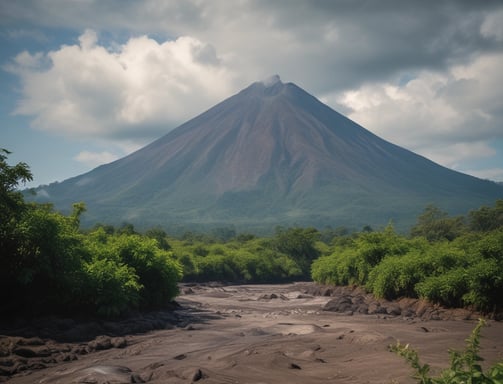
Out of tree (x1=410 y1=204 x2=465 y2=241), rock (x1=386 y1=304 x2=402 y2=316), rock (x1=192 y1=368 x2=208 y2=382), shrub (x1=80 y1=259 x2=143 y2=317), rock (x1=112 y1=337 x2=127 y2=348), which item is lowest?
rock (x1=386 y1=304 x2=402 y2=316)

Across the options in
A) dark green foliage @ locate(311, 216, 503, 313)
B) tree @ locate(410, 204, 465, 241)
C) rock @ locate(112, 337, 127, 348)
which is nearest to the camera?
rock @ locate(112, 337, 127, 348)

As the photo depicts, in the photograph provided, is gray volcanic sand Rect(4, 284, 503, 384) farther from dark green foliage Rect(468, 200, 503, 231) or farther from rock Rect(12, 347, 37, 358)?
dark green foliage Rect(468, 200, 503, 231)

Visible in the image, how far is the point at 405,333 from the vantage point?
627 inches

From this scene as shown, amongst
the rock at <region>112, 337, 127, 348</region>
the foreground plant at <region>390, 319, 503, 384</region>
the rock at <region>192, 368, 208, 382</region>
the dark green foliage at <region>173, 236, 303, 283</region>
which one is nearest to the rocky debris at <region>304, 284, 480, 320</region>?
the rock at <region>112, 337, 127, 348</region>

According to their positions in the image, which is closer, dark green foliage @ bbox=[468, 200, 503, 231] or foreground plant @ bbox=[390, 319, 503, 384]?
foreground plant @ bbox=[390, 319, 503, 384]

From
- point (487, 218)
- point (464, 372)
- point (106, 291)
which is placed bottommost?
point (106, 291)

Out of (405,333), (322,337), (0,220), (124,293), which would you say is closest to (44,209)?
(0,220)

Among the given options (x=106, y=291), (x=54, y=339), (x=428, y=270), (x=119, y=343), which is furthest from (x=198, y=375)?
(x=428, y=270)

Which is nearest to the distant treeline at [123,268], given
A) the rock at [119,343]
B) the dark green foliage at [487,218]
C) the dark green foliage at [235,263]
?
the rock at [119,343]

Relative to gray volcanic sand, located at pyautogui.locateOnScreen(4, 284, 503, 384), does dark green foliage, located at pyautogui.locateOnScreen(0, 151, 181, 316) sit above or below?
above

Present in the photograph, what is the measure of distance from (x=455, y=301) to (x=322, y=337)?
11843 millimetres

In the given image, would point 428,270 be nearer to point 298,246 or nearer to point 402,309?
point 402,309

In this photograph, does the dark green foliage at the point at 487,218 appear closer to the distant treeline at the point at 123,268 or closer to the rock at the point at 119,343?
the distant treeline at the point at 123,268

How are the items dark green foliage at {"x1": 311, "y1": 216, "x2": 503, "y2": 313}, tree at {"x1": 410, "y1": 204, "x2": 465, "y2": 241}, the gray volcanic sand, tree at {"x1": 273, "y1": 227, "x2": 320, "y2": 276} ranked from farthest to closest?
tree at {"x1": 273, "y1": 227, "x2": 320, "y2": 276} → tree at {"x1": 410, "y1": 204, "x2": 465, "y2": 241} → dark green foliage at {"x1": 311, "y1": 216, "x2": 503, "y2": 313} → the gray volcanic sand
